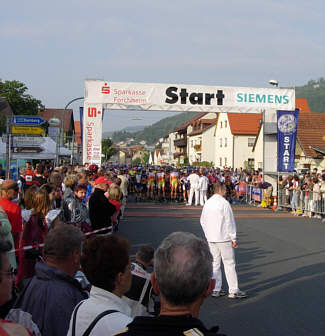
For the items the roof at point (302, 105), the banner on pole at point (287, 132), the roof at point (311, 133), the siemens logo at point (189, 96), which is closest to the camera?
the siemens logo at point (189, 96)

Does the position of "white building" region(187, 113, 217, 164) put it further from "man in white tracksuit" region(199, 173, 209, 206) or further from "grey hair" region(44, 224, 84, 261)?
"grey hair" region(44, 224, 84, 261)

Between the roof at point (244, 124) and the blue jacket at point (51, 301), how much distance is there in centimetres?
6341

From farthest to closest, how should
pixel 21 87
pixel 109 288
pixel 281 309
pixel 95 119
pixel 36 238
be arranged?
pixel 21 87 → pixel 95 119 → pixel 281 309 → pixel 36 238 → pixel 109 288

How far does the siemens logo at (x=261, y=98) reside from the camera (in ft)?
69.9

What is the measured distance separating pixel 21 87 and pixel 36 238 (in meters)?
59.4

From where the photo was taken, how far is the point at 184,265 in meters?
2.15

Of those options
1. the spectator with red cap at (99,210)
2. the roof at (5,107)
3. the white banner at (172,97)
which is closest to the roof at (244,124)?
the roof at (5,107)

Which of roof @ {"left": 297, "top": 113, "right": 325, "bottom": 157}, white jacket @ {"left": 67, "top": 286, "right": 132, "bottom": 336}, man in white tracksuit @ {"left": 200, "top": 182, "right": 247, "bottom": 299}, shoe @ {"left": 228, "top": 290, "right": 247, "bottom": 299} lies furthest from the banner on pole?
white jacket @ {"left": 67, "top": 286, "right": 132, "bottom": 336}

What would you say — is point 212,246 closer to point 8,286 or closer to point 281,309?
point 281,309

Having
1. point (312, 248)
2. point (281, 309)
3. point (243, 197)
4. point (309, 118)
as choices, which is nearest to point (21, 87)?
point (309, 118)

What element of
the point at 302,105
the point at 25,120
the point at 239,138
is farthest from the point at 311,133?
the point at 25,120

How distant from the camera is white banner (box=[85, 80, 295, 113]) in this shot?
67.9 feet

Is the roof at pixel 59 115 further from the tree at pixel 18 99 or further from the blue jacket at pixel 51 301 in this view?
the blue jacket at pixel 51 301

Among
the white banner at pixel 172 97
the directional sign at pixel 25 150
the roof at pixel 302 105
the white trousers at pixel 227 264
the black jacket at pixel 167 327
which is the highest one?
the roof at pixel 302 105
